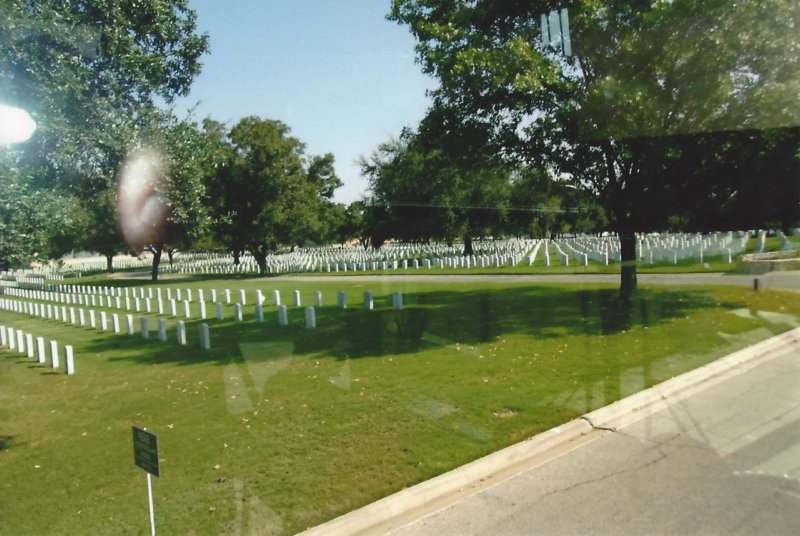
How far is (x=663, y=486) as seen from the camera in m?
5.20

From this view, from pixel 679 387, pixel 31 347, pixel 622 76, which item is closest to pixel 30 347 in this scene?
pixel 31 347

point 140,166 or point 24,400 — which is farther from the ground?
point 140,166

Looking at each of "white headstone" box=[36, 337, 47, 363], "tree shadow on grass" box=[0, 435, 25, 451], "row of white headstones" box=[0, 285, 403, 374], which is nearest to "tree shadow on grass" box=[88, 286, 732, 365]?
"row of white headstones" box=[0, 285, 403, 374]

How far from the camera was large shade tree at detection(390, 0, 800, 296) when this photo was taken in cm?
1205

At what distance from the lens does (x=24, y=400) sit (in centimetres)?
999

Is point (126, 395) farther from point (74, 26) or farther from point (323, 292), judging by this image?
point (323, 292)

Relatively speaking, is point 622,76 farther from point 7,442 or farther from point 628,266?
point 7,442

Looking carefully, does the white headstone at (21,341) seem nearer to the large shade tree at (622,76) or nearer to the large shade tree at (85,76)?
the large shade tree at (85,76)

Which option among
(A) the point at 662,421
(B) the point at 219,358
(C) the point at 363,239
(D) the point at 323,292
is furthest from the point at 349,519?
(C) the point at 363,239

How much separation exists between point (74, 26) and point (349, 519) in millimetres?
6182

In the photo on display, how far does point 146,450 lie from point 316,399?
3.93 m

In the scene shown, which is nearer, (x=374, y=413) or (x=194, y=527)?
(x=194, y=527)

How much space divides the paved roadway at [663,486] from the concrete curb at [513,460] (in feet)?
0.49

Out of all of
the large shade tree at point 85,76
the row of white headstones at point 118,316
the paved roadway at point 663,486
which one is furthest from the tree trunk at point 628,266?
the large shade tree at point 85,76
